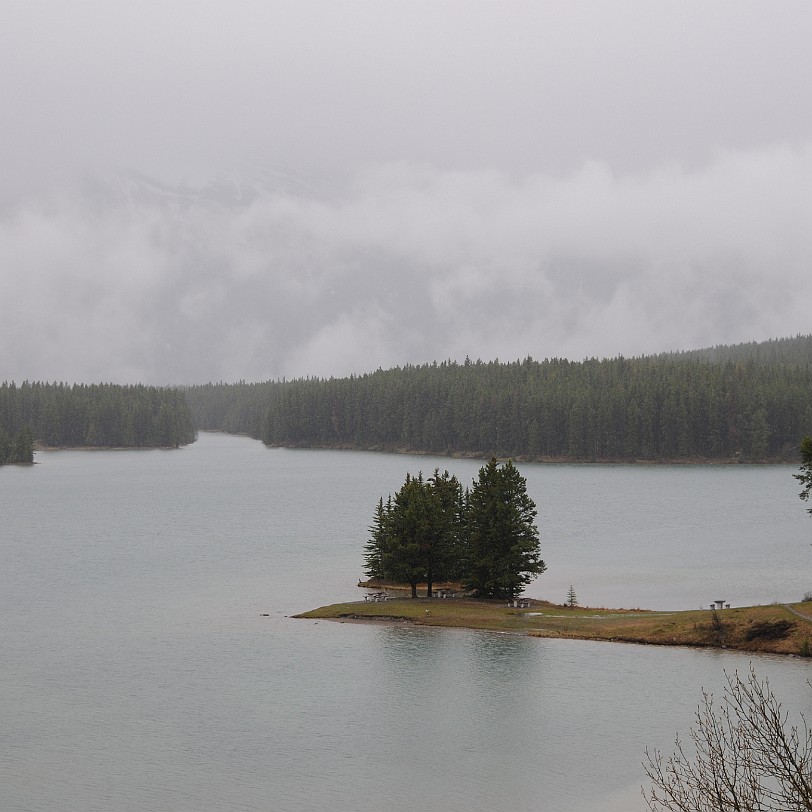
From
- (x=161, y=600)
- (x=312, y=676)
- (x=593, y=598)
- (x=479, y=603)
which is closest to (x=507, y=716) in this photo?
(x=312, y=676)

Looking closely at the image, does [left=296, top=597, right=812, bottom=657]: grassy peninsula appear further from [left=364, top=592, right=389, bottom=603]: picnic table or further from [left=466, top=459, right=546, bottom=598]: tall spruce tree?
[left=466, top=459, right=546, bottom=598]: tall spruce tree

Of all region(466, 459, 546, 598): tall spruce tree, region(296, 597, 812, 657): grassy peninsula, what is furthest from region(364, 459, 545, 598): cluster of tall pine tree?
region(296, 597, 812, 657): grassy peninsula

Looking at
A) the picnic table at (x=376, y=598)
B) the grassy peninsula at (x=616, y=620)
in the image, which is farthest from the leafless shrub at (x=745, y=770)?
the picnic table at (x=376, y=598)

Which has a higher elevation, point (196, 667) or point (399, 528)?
point (399, 528)

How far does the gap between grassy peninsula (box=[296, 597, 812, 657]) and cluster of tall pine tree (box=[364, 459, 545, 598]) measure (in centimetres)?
237

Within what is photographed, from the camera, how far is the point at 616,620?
6856 centimetres

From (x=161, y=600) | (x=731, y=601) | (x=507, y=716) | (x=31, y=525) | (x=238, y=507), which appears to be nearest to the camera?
(x=507, y=716)

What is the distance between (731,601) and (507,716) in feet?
97.7

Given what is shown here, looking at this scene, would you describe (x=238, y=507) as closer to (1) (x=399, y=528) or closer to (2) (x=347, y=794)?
(1) (x=399, y=528)

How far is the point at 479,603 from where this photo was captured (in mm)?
76250

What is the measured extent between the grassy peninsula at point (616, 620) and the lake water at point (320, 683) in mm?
1959

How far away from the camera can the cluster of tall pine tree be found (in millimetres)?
77938

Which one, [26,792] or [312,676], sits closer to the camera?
[26,792]

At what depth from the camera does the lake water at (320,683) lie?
4319 centimetres
